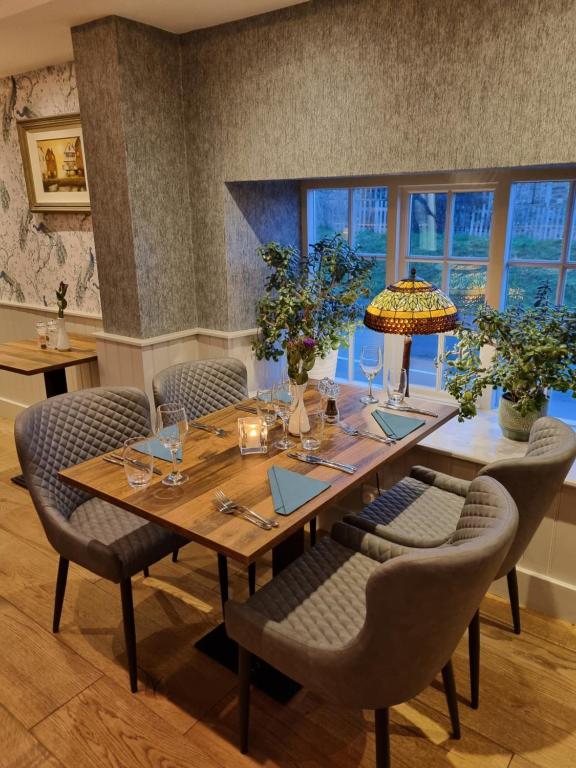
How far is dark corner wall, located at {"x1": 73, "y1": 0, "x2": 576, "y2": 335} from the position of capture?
81.5 inches

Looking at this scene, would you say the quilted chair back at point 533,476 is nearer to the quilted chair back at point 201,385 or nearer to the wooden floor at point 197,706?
the wooden floor at point 197,706

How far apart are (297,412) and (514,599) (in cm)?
104

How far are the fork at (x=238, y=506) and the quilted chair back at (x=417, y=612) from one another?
1.22 ft

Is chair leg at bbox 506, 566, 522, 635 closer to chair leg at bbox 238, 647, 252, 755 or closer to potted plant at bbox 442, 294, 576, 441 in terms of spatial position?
potted plant at bbox 442, 294, 576, 441

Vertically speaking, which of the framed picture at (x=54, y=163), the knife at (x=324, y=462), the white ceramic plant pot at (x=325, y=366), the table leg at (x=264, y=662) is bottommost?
the table leg at (x=264, y=662)

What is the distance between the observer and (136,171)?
2.84 m

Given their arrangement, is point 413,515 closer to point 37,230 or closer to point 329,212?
point 329,212

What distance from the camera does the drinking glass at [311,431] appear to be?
2.00 metres

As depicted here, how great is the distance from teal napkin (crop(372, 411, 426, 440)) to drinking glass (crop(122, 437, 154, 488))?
0.84 metres

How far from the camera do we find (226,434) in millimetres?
2123

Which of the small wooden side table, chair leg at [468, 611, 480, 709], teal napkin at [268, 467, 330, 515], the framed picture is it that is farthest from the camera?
the framed picture

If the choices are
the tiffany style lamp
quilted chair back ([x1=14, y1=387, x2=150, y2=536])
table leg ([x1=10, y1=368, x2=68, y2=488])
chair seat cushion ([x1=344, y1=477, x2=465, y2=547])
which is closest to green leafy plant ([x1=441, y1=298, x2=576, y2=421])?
the tiffany style lamp

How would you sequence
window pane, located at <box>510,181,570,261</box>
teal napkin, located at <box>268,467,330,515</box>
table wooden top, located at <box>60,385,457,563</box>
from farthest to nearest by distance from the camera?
window pane, located at <box>510,181,570,261</box> < teal napkin, located at <box>268,467,330,515</box> < table wooden top, located at <box>60,385,457,563</box>

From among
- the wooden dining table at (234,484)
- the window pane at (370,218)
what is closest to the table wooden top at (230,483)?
the wooden dining table at (234,484)
